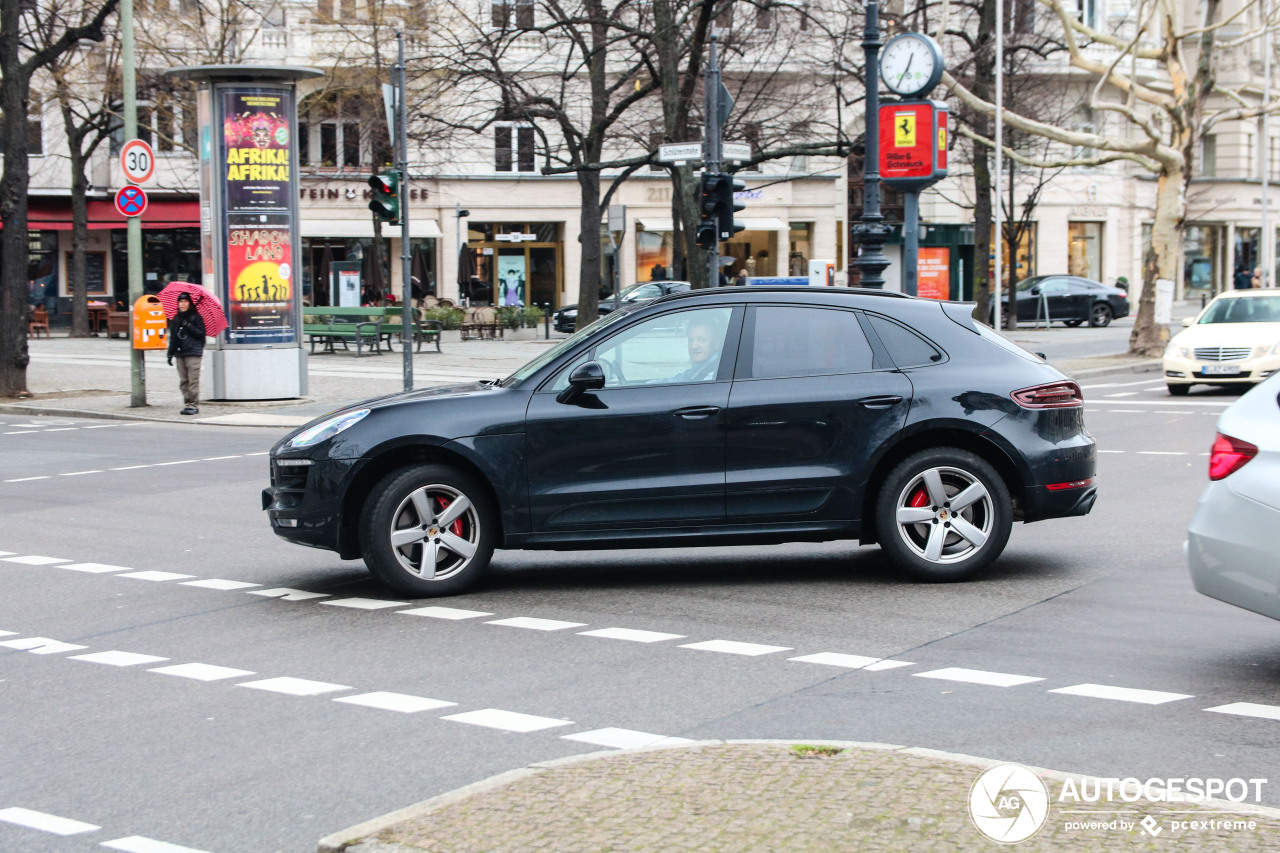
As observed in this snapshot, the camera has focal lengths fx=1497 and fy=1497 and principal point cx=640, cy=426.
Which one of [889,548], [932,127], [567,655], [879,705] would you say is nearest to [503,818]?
[879,705]

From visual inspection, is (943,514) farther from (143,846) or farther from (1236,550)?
(143,846)

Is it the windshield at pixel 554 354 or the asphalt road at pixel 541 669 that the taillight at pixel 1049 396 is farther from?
the windshield at pixel 554 354

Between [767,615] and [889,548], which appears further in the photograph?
[889,548]

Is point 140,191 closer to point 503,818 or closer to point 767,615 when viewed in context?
point 767,615

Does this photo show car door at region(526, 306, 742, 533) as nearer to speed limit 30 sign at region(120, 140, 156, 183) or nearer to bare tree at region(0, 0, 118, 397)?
speed limit 30 sign at region(120, 140, 156, 183)

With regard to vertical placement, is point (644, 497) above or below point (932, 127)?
below

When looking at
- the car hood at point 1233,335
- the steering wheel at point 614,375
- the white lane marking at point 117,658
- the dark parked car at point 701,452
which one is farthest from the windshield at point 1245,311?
the white lane marking at point 117,658

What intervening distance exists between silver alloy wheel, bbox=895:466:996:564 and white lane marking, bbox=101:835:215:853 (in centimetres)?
485

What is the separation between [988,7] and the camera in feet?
118

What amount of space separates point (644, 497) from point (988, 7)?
3091 centimetres

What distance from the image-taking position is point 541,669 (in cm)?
655

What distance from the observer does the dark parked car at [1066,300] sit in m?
46.7

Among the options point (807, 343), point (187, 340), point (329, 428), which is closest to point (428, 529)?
point (329, 428)

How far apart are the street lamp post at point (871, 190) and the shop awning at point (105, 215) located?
3469 cm
